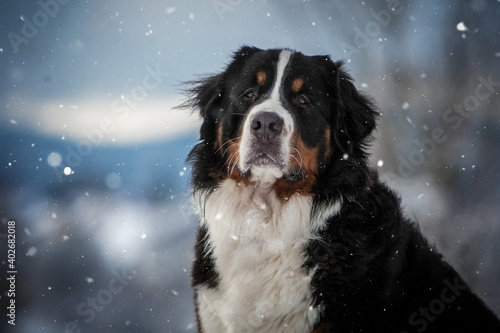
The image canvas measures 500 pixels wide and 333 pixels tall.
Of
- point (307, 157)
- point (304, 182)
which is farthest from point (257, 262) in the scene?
point (307, 157)

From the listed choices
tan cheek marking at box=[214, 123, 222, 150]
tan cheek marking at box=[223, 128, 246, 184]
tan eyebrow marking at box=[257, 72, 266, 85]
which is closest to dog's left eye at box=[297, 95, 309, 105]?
tan eyebrow marking at box=[257, 72, 266, 85]

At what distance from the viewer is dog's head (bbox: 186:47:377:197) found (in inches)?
114

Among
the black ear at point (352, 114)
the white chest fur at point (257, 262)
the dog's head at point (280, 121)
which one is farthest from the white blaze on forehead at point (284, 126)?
the black ear at point (352, 114)

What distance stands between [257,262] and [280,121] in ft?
2.92

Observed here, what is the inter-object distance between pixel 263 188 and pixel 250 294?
2.20 feet

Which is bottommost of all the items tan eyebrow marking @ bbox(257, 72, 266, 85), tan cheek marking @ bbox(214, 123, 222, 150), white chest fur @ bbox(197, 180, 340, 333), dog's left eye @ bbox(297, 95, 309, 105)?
white chest fur @ bbox(197, 180, 340, 333)

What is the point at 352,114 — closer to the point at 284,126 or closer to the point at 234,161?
the point at 284,126

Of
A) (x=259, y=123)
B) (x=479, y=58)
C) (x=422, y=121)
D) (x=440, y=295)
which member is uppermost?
(x=479, y=58)

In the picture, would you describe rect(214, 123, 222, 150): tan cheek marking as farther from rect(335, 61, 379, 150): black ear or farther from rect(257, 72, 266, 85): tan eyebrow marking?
Result: rect(335, 61, 379, 150): black ear

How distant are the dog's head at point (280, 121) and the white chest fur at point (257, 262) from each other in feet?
0.47

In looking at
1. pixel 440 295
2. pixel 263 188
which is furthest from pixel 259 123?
pixel 440 295

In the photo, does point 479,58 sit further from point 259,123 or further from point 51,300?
point 51,300

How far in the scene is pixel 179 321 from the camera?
6.30 metres

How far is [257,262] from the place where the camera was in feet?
9.78
